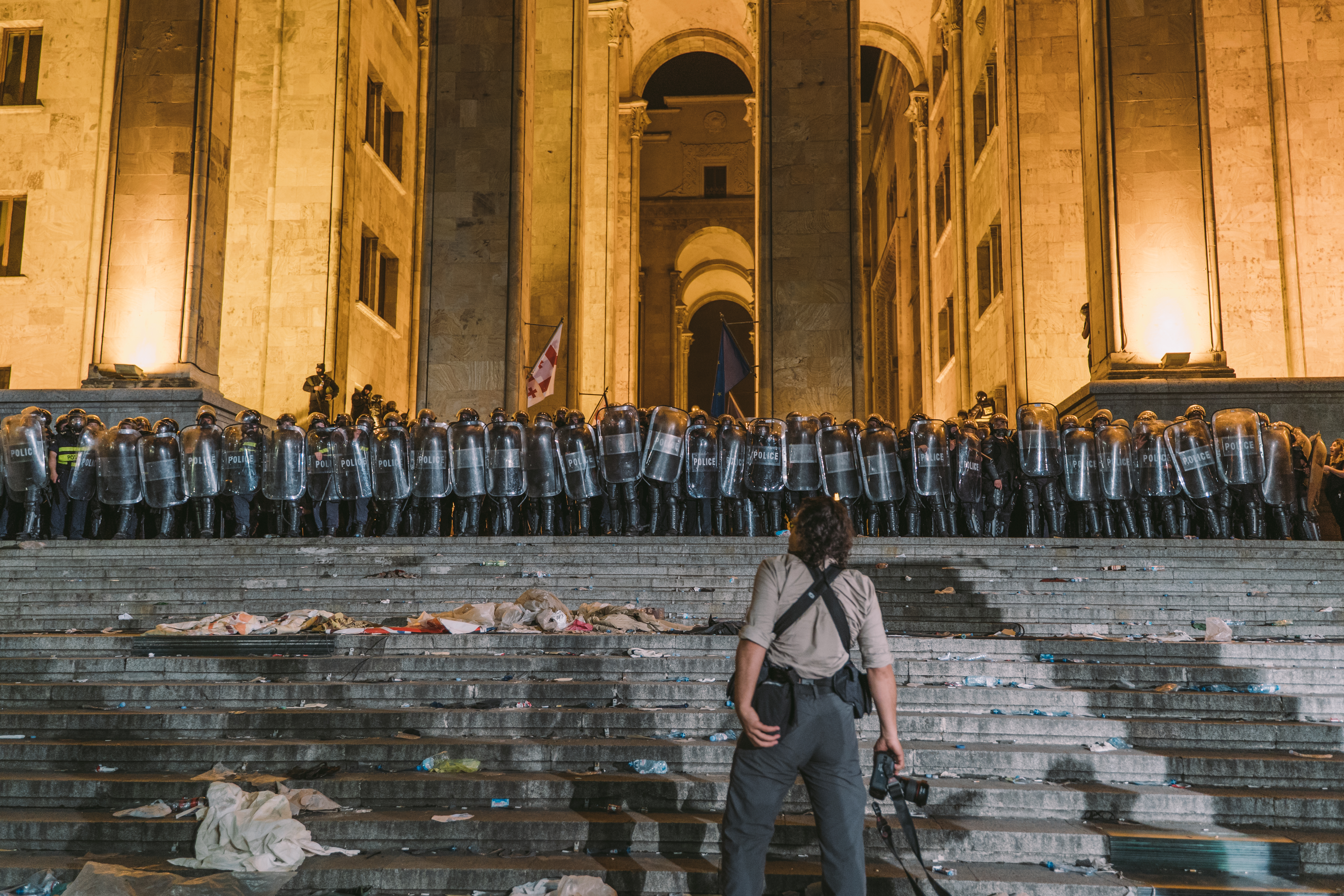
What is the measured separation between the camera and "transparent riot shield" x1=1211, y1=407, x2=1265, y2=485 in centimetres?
1183

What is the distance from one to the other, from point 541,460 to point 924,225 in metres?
24.6

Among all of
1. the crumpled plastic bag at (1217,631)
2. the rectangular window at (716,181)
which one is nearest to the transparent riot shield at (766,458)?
the crumpled plastic bag at (1217,631)

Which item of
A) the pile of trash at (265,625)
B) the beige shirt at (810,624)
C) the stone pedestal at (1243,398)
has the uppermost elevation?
the stone pedestal at (1243,398)

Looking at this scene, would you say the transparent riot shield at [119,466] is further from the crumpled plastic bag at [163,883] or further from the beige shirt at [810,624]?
the beige shirt at [810,624]

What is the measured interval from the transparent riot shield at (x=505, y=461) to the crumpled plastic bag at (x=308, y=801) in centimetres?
694

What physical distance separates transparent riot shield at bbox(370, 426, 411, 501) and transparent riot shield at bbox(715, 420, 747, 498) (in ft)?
12.2

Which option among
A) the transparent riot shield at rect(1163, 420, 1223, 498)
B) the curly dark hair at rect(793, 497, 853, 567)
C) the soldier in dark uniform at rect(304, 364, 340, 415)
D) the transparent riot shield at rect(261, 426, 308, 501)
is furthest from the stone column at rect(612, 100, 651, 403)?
the curly dark hair at rect(793, 497, 853, 567)

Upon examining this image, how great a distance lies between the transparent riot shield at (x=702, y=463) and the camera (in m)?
12.5

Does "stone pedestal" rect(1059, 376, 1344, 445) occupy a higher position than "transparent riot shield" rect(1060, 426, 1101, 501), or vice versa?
"stone pedestal" rect(1059, 376, 1344, 445)

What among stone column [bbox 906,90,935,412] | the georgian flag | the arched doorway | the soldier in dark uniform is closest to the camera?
the georgian flag

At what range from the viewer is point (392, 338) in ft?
87.2

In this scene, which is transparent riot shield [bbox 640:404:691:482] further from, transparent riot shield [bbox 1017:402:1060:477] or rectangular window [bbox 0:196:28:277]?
rectangular window [bbox 0:196:28:277]

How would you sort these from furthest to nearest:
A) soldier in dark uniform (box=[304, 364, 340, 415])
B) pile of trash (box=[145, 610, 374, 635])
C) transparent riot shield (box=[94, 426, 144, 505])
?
soldier in dark uniform (box=[304, 364, 340, 415]) < transparent riot shield (box=[94, 426, 144, 505]) < pile of trash (box=[145, 610, 374, 635])

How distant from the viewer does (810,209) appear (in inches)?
739
